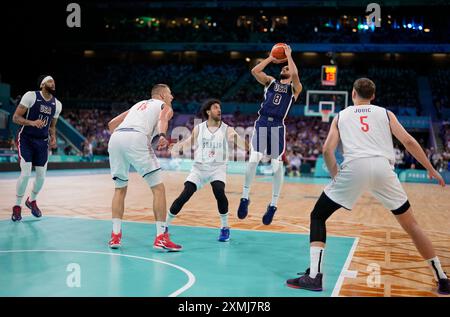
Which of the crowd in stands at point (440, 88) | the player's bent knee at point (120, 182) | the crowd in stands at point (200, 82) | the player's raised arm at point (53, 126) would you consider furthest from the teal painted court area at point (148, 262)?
the crowd in stands at point (200, 82)

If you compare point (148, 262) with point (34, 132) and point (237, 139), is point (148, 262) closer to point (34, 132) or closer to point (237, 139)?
point (237, 139)

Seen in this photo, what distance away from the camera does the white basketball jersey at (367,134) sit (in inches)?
204

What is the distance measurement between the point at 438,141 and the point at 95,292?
1173 inches

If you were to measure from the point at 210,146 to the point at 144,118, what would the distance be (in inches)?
49.0

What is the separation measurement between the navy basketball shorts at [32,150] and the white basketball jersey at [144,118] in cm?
296

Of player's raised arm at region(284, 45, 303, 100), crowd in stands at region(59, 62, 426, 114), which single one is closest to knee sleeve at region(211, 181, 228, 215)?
player's raised arm at region(284, 45, 303, 100)

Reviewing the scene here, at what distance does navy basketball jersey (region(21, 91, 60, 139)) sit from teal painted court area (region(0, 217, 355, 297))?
5.14 ft

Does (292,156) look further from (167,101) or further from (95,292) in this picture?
(95,292)

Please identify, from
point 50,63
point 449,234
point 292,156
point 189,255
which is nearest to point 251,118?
point 292,156

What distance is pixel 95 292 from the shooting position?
4695mm

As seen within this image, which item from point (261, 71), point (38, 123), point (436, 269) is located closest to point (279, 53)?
point (261, 71)

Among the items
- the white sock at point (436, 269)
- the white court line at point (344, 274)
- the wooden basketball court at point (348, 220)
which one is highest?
the white sock at point (436, 269)

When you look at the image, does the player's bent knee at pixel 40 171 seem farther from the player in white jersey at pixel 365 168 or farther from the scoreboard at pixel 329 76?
the scoreboard at pixel 329 76

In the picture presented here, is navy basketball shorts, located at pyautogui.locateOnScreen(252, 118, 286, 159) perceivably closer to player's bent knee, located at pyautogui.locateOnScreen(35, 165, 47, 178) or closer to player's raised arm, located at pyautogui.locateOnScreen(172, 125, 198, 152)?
player's raised arm, located at pyautogui.locateOnScreen(172, 125, 198, 152)
